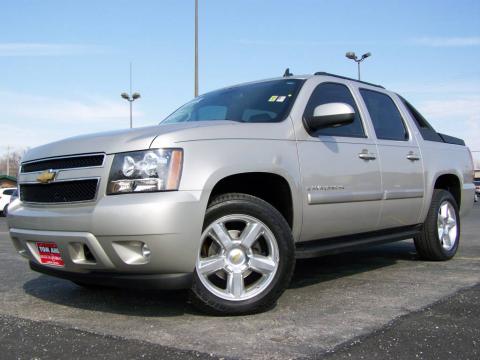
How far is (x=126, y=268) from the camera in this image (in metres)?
3.14

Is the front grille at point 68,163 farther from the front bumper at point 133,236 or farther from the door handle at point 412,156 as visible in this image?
the door handle at point 412,156

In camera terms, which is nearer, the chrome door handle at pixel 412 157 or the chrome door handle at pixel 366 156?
the chrome door handle at pixel 366 156

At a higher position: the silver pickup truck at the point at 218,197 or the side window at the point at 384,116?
the side window at the point at 384,116

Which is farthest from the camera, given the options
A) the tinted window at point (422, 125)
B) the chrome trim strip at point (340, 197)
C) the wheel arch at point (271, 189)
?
the tinted window at point (422, 125)

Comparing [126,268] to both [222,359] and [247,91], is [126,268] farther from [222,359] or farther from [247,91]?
[247,91]

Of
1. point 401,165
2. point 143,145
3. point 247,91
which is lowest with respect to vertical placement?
point 401,165

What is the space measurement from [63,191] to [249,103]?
5.58ft

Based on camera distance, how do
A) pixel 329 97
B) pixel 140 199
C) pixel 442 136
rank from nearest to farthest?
pixel 140 199 < pixel 329 97 < pixel 442 136

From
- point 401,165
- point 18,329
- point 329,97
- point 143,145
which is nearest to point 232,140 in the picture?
point 143,145

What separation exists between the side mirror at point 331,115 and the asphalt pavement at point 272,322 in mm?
1290

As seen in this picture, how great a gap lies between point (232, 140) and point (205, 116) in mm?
1235

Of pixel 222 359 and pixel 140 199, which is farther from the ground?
pixel 140 199

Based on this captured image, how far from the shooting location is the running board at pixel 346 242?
13.0 feet

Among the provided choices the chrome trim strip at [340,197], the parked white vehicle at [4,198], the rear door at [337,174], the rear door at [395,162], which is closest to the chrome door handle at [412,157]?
the rear door at [395,162]
